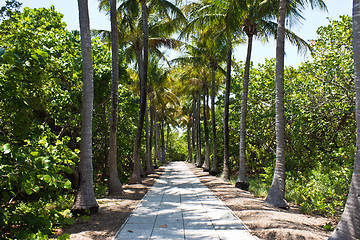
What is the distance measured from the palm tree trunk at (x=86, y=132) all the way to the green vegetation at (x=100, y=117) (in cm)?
35

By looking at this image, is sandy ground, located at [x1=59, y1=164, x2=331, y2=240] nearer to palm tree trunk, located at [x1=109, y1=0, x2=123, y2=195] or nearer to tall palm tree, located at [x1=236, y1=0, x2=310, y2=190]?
palm tree trunk, located at [x1=109, y1=0, x2=123, y2=195]

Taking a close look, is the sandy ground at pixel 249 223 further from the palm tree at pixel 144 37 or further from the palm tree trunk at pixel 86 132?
the palm tree at pixel 144 37

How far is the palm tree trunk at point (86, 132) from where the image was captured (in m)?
7.18

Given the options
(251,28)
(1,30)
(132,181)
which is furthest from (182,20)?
(1,30)

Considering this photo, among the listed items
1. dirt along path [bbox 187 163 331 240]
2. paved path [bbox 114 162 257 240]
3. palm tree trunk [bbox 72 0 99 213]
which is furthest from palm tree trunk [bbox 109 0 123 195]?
dirt along path [bbox 187 163 331 240]

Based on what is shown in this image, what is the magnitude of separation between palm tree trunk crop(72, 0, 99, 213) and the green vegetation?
346 millimetres

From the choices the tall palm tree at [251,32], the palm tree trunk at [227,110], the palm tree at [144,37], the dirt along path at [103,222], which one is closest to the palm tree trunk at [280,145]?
the tall palm tree at [251,32]

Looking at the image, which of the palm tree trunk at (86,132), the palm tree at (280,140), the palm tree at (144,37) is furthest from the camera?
the palm tree at (144,37)

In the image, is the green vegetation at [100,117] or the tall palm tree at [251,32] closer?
the green vegetation at [100,117]

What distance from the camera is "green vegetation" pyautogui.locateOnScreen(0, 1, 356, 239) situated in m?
3.94

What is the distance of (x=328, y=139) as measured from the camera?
38.0 ft

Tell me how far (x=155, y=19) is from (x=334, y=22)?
33.9 feet

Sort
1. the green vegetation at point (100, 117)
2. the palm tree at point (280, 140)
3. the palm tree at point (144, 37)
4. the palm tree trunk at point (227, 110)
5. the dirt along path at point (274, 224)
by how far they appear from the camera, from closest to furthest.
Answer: the green vegetation at point (100, 117), the dirt along path at point (274, 224), the palm tree at point (280, 140), the palm tree at point (144, 37), the palm tree trunk at point (227, 110)

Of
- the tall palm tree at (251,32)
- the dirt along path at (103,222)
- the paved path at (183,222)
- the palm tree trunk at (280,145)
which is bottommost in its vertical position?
the paved path at (183,222)
